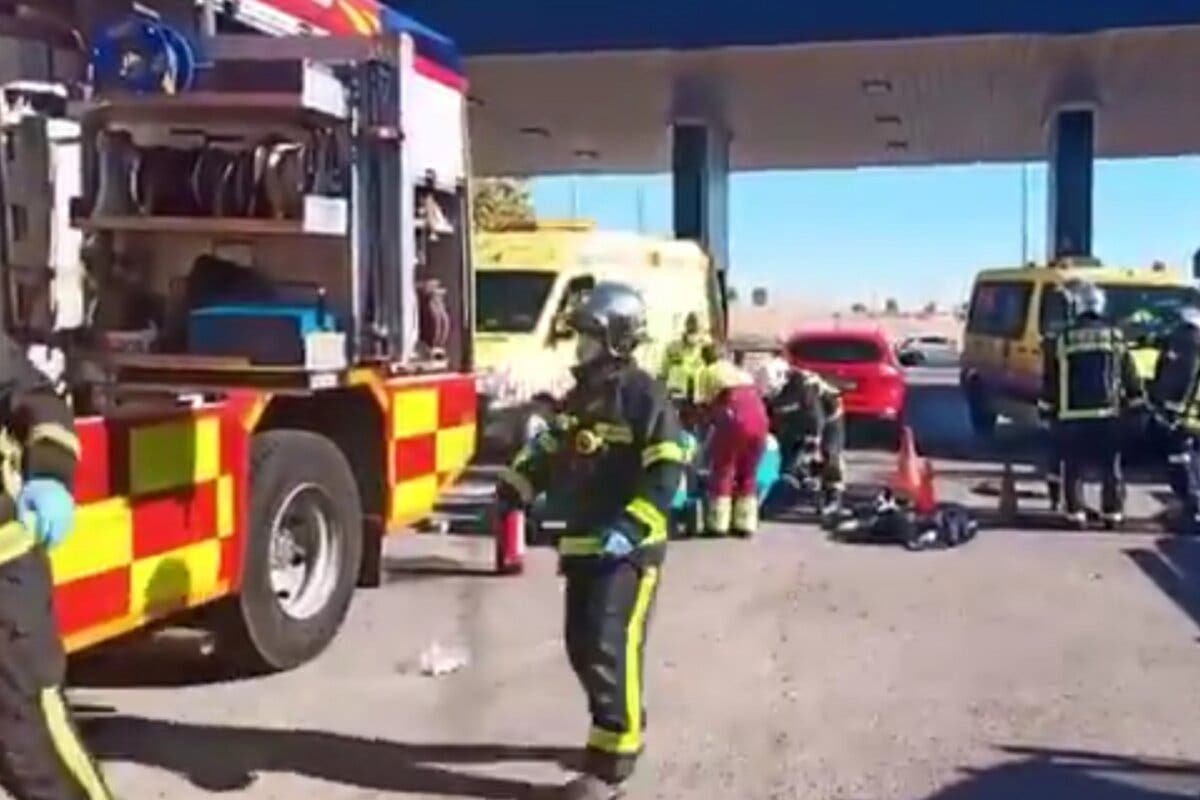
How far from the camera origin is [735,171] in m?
38.2

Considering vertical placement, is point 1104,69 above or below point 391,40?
above

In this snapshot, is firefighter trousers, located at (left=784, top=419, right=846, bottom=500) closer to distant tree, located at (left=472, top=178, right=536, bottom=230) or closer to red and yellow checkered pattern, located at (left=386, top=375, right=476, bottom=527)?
red and yellow checkered pattern, located at (left=386, top=375, right=476, bottom=527)

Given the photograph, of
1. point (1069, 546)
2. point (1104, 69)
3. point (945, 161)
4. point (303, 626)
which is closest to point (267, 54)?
point (303, 626)

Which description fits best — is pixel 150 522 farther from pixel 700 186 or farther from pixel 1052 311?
pixel 700 186

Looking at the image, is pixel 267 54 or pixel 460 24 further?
pixel 460 24

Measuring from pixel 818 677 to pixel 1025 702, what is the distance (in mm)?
923

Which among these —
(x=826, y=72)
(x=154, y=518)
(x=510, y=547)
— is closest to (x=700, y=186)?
(x=826, y=72)

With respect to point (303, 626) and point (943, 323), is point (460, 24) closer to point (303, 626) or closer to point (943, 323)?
point (303, 626)

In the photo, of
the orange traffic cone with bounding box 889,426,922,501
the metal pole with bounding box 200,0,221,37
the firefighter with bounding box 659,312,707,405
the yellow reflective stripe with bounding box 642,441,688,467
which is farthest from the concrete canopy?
the yellow reflective stripe with bounding box 642,441,688,467

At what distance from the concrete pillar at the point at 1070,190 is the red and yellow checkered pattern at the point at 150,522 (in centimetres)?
1807

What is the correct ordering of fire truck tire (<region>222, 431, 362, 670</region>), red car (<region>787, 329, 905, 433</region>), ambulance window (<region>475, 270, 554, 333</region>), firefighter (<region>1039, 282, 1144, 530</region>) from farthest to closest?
red car (<region>787, 329, 905, 433</region>) → ambulance window (<region>475, 270, 554, 333</region>) → firefighter (<region>1039, 282, 1144, 530</region>) → fire truck tire (<region>222, 431, 362, 670</region>)

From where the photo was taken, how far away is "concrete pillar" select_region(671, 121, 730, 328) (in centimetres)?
2633

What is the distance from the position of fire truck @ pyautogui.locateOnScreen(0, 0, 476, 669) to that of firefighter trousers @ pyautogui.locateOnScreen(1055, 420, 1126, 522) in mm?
6974

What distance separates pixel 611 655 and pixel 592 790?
44cm
